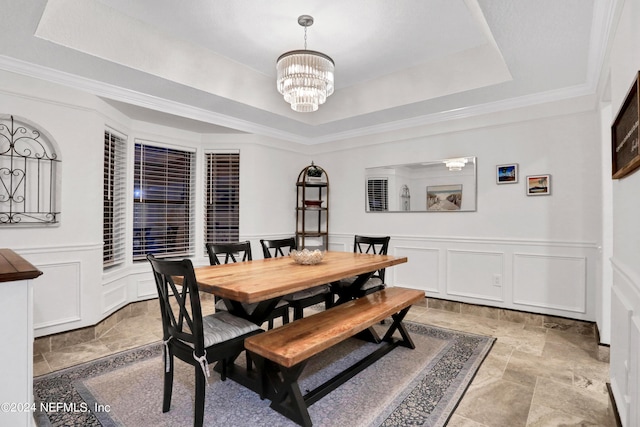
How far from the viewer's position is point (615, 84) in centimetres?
206

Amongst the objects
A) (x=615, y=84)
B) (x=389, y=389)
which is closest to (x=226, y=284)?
(x=389, y=389)

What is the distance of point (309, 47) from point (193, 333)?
2.77 m

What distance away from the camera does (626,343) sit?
5.42ft

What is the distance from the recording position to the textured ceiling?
245cm

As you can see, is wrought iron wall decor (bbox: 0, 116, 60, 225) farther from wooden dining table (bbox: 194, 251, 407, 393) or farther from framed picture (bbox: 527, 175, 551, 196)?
framed picture (bbox: 527, 175, 551, 196)

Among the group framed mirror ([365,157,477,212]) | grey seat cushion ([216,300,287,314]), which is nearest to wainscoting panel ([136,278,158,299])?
grey seat cushion ([216,300,287,314])

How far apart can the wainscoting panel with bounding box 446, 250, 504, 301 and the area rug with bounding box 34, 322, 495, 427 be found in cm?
110

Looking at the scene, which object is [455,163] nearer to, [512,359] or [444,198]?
[444,198]

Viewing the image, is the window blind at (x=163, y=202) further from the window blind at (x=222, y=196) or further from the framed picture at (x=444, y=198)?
the framed picture at (x=444, y=198)

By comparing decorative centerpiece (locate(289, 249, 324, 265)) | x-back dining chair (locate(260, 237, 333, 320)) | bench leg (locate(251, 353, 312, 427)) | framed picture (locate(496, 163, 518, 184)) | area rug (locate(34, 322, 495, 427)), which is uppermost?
framed picture (locate(496, 163, 518, 184))

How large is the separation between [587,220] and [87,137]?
16.4 feet

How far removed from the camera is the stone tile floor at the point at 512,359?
205 centimetres

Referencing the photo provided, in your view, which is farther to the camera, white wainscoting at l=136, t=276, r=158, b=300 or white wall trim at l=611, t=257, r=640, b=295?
white wainscoting at l=136, t=276, r=158, b=300

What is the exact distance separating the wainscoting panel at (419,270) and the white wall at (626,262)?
224cm
